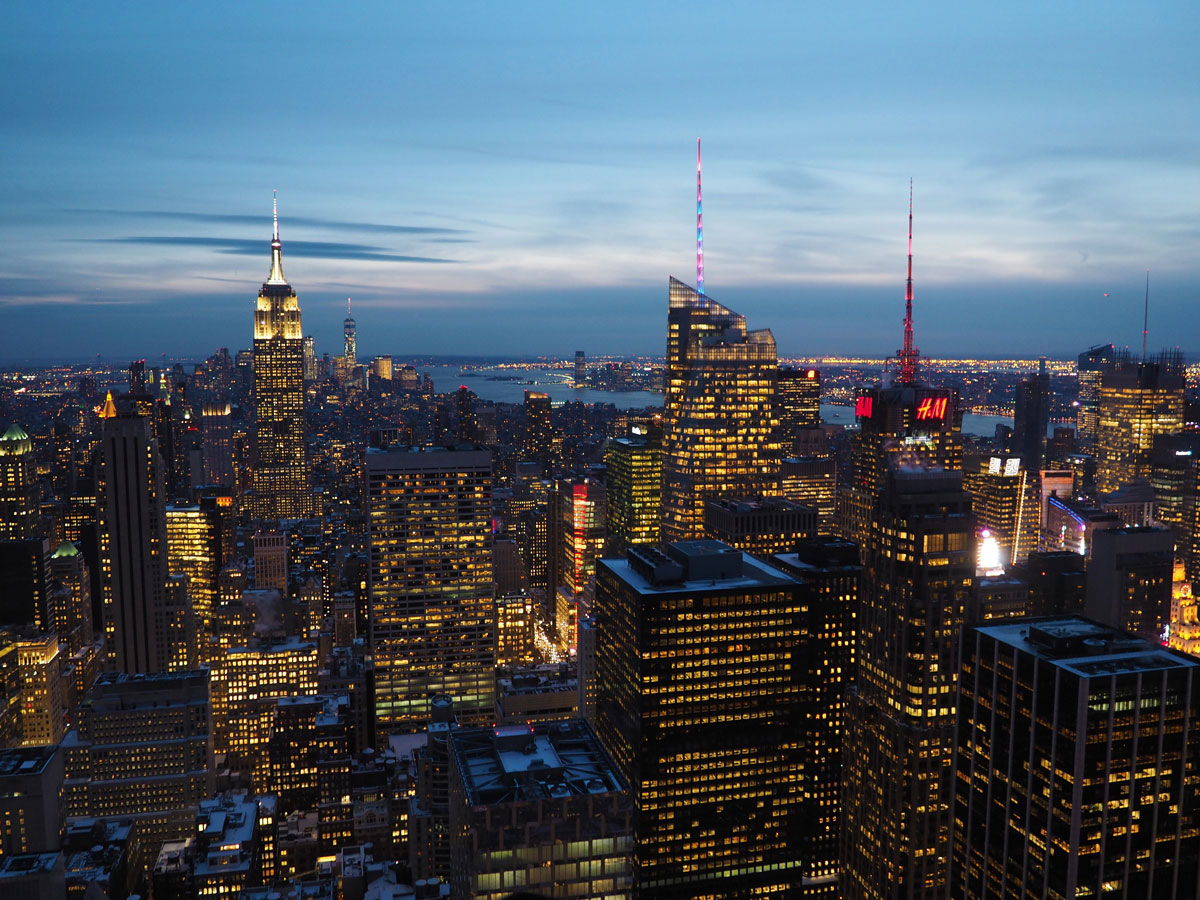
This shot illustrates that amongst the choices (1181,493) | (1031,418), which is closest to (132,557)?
(1031,418)

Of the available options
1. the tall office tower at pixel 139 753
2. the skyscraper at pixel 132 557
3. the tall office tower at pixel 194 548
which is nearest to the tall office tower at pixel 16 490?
the tall office tower at pixel 194 548

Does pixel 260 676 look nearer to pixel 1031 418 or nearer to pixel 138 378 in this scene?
pixel 138 378

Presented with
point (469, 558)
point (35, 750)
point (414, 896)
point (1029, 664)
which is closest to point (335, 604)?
point (469, 558)

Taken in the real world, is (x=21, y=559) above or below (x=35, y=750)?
above

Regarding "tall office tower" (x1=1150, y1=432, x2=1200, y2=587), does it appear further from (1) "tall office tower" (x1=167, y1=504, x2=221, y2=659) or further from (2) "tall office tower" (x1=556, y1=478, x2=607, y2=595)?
(1) "tall office tower" (x1=167, y1=504, x2=221, y2=659)

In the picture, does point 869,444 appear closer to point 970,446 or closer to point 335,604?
point 970,446
